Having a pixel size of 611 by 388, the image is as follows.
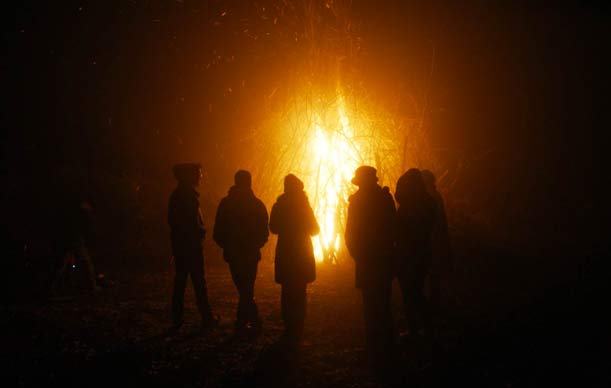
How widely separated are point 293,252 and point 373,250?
3.44ft

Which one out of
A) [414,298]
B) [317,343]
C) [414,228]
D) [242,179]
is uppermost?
[242,179]

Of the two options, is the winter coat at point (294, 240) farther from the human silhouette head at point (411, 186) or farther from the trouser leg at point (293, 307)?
the human silhouette head at point (411, 186)

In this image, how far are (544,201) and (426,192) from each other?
43.7ft

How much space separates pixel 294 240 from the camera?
6.45 m

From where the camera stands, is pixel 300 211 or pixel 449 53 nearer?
pixel 300 211

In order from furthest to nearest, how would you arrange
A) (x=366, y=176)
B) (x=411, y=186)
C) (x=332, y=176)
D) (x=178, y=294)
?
(x=332, y=176) < (x=178, y=294) < (x=411, y=186) < (x=366, y=176)

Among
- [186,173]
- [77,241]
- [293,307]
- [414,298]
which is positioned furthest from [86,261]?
[414,298]

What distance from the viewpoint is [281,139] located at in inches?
488

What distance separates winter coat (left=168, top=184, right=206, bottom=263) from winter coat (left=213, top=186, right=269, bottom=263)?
33 cm

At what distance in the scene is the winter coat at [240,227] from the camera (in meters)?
6.66

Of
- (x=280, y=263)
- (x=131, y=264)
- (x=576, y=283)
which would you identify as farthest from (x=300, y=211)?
(x=131, y=264)

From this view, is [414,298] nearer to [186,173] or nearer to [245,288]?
[245,288]

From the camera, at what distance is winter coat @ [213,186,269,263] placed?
21.9 feet

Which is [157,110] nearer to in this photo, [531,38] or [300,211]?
[300,211]
